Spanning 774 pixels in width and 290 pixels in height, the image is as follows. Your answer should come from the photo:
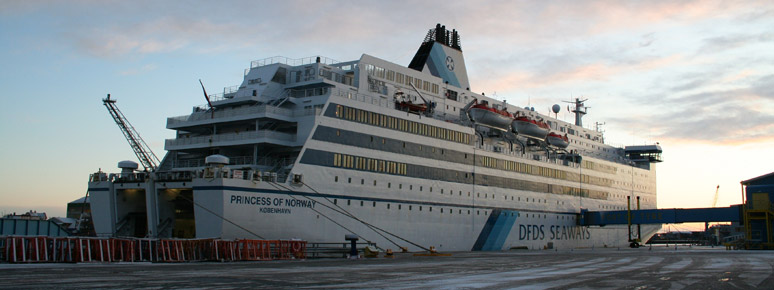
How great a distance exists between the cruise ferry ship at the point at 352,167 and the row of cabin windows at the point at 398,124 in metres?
0.09

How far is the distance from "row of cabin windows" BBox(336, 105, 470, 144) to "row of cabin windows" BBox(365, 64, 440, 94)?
383 centimetres

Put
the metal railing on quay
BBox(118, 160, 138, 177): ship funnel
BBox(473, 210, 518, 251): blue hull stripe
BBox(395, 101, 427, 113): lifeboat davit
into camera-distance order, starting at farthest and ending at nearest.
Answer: BBox(473, 210, 518, 251): blue hull stripe
BBox(395, 101, 427, 113): lifeboat davit
BBox(118, 160, 138, 177): ship funnel
the metal railing on quay

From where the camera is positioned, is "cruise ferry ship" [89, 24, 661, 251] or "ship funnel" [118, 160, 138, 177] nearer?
"cruise ferry ship" [89, 24, 661, 251]

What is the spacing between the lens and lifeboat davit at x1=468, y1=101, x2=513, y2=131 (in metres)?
52.9

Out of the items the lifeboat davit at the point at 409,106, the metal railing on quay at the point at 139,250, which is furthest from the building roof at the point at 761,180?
the metal railing on quay at the point at 139,250

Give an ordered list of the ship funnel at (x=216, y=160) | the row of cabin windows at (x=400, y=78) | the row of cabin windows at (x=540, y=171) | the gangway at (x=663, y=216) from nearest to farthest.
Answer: the ship funnel at (x=216, y=160), the row of cabin windows at (x=400, y=78), the row of cabin windows at (x=540, y=171), the gangway at (x=663, y=216)

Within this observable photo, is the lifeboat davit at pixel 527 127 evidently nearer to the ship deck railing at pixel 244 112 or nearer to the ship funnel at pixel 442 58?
the ship funnel at pixel 442 58

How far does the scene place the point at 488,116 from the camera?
53.4 metres

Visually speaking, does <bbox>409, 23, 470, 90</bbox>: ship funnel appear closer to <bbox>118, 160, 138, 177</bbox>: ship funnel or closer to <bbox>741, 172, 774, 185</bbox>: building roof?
<bbox>118, 160, 138, 177</bbox>: ship funnel

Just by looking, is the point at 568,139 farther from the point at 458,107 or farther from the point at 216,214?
the point at 216,214

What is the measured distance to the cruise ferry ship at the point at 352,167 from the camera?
120ft

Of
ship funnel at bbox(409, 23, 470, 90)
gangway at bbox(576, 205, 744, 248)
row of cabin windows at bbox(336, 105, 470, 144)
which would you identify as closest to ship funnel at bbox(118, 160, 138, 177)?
row of cabin windows at bbox(336, 105, 470, 144)

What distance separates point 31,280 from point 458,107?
134 feet

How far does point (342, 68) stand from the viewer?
46250 millimetres
